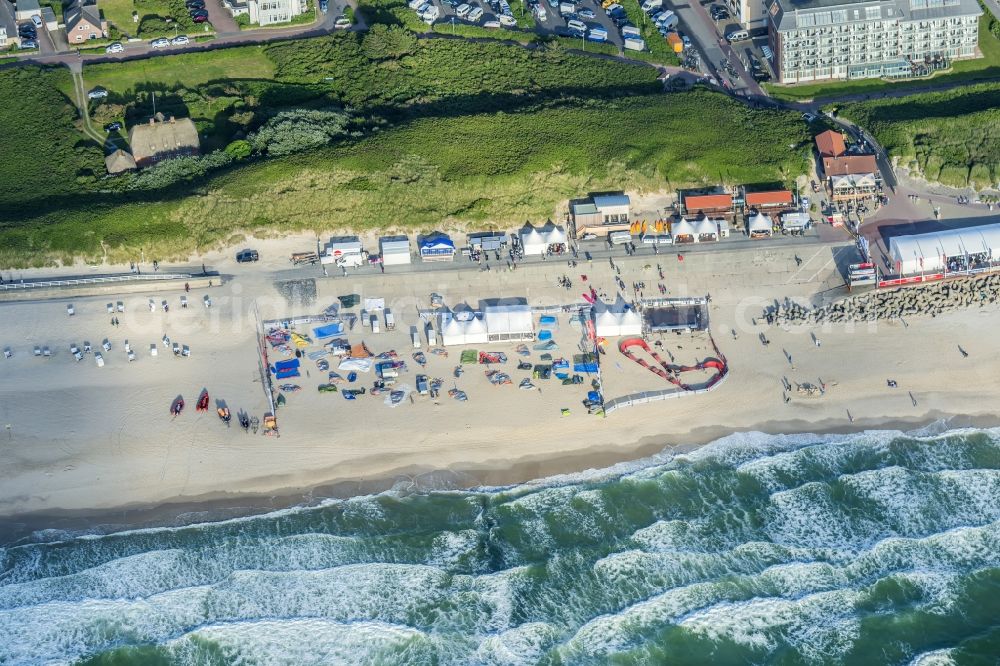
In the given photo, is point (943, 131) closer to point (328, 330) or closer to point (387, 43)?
point (387, 43)

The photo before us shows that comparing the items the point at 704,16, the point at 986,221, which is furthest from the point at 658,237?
the point at 704,16

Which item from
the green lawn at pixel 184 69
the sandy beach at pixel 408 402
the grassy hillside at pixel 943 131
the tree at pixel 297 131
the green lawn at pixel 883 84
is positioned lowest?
the sandy beach at pixel 408 402

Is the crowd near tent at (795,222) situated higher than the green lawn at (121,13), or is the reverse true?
the green lawn at (121,13)

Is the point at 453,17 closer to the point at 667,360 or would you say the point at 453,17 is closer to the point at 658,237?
the point at 658,237

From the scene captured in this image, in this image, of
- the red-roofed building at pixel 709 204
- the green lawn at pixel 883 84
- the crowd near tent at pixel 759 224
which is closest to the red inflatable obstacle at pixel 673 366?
the crowd near tent at pixel 759 224

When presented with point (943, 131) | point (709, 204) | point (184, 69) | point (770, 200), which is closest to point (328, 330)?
point (709, 204)

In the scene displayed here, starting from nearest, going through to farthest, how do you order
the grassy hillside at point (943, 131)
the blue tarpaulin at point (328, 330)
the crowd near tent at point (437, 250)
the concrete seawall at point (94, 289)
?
the blue tarpaulin at point (328, 330), the concrete seawall at point (94, 289), the crowd near tent at point (437, 250), the grassy hillside at point (943, 131)

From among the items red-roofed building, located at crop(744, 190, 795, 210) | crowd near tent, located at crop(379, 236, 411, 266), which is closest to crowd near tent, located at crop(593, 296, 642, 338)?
crowd near tent, located at crop(379, 236, 411, 266)

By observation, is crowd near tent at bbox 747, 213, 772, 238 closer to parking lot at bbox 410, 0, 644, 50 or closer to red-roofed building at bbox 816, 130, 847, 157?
red-roofed building at bbox 816, 130, 847, 157

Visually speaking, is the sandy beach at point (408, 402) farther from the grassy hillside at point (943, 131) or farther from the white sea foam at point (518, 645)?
the grassy hillside at point (943, 131)
